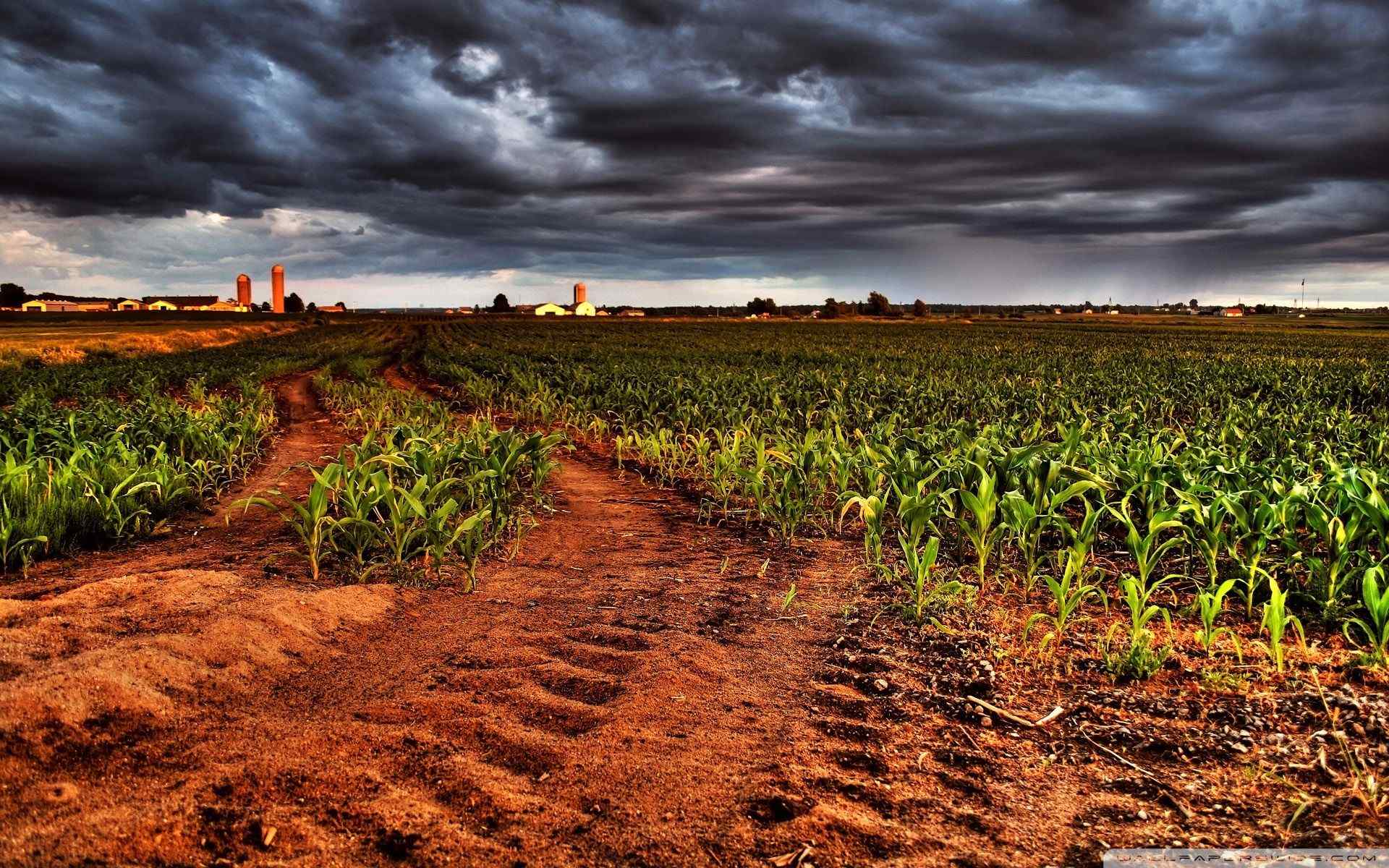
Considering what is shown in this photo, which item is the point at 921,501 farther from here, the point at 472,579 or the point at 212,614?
the point at 212,614

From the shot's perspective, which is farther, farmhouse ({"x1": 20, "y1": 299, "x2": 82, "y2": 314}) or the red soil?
farmhouse ({"x1": 20, "y1": 299, "x2": 82, "y2": 314})

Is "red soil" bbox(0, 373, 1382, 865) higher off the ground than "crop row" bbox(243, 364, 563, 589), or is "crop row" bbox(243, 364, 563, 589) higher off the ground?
"crop row" bbox(243, 364, 563, 589)

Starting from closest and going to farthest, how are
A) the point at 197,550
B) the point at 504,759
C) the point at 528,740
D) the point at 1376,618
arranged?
the point at 504,759
the point at 528,740
the point at 1376,618
the point at 197,550

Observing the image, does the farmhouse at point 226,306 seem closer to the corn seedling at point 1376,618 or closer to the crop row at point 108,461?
the crop row at point 108,461

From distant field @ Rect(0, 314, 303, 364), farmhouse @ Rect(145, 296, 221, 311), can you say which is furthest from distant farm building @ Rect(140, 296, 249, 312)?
distant field @ Rect(0, 314, 303, 364)

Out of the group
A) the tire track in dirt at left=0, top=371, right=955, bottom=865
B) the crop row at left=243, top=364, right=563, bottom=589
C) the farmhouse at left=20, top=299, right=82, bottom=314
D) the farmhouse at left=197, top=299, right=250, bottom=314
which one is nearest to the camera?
the tire track in dirt at left=0, top=371, right=955, bottom=865

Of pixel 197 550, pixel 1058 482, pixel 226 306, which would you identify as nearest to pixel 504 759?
pixel 197 550

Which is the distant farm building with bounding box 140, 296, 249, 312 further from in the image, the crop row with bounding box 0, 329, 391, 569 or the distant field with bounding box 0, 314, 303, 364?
the crop row with bounding box 0, 329, 391, 569

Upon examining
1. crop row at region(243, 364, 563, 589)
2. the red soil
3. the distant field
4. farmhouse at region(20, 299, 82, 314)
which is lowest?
the red soil

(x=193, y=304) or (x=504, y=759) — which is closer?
(x=504, y=759)

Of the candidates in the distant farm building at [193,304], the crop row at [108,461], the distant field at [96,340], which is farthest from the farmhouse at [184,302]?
the crop row at [108,461]

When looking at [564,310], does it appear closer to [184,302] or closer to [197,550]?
[184,302]

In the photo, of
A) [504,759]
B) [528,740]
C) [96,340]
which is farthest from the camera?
[96,340]

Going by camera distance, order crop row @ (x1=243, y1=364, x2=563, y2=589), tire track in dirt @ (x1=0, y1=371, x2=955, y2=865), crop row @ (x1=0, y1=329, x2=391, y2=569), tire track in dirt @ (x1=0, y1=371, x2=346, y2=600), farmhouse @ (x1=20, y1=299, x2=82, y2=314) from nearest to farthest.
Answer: tire track in dirt @ (x1=0, y1=371, x2=955, y2=865), tire track in dirt @ (x1=0, y1=371, x2=346, y2=600), crop row @ (x1=243, y1=364, x2=563, y2=589), crop row @ (x1=0, y1=329, x2=391, y2=569), farmhouse @ (x1=20, y1=299, x2=82, y2=314)
